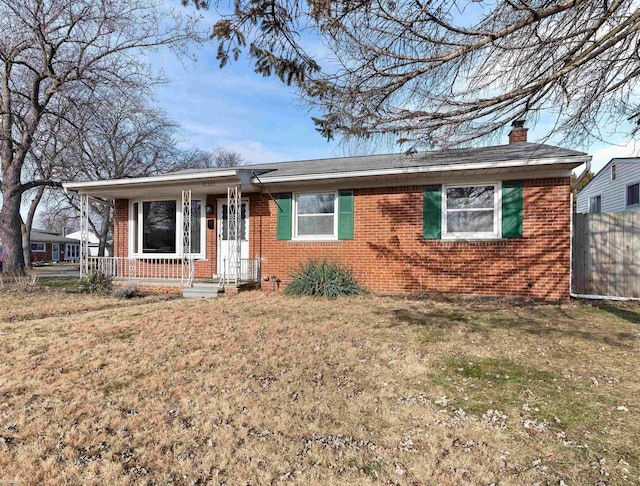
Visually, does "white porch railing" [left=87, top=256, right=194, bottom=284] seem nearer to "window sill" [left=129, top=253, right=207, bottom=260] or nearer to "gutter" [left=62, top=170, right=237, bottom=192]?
"window sill" [left=129, top=253, right=207, bottom=260]

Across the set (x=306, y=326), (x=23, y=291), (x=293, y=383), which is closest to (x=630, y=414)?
(x=293, y=383)

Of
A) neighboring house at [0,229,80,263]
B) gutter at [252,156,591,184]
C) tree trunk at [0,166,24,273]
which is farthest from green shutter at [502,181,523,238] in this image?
neighboring house at [0,229,80,263]

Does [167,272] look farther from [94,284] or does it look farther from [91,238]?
[91,238]

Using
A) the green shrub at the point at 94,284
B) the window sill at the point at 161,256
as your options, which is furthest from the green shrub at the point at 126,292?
the window sill at the point at 161,256

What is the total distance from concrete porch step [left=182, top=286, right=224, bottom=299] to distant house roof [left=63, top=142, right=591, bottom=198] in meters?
2.64

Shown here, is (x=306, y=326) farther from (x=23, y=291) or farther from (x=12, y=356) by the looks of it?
(x=23, y=291)

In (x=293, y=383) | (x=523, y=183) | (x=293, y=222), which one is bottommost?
(x=293, y=383)

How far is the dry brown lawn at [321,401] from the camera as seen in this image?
2229 mm

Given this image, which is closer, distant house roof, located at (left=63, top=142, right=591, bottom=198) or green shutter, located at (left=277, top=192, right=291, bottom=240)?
distant house roof, located at (left=63, top=142, right=591, bottom=198)

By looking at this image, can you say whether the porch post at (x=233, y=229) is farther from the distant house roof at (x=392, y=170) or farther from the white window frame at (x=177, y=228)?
the white window frame at (x=177, y=228)

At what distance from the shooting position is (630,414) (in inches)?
112

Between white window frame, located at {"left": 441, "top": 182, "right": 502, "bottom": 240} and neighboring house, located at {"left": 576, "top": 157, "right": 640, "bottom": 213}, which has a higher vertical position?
neighboring house, located at {"left": 576, "top": 157, "right": 640, "bottom": 213}

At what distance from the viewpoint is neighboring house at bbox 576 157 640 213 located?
49.3ft

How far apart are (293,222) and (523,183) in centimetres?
536
